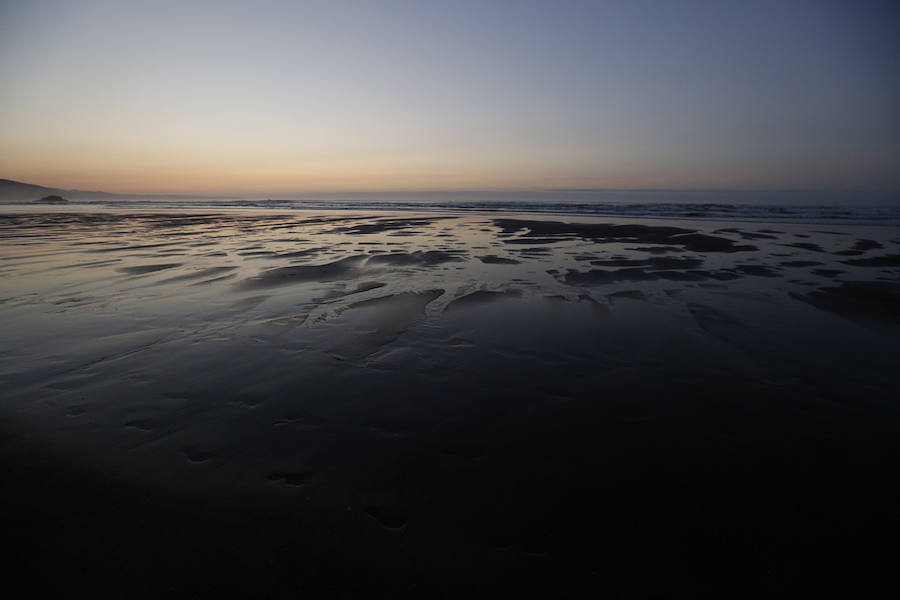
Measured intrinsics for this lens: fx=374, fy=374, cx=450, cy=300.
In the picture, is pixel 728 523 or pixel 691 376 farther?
pixel 691 376

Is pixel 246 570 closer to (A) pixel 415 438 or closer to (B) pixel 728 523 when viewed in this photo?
(A) pixel 415 438

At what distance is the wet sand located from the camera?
6.55 ft

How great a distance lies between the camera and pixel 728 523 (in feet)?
7.41

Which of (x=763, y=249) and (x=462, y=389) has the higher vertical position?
(x=763, y=249)

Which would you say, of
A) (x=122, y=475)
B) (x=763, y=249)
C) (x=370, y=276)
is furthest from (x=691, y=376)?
(x=763, y=249)

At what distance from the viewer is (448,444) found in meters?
3.01

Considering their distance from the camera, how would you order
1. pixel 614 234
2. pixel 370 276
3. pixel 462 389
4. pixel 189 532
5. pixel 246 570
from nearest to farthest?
1. pixel 246 570
2. pixel 189 532
3. pixel 462 389
4. pixel 370 276
5. pixel 614 234

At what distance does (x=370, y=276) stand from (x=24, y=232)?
858 inches

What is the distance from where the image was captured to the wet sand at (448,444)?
6.55ft

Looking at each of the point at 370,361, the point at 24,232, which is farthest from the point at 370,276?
the point at 24,232

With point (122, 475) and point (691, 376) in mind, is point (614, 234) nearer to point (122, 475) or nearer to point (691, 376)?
point (691, 376)

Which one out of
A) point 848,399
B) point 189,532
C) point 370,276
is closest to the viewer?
point 189,532

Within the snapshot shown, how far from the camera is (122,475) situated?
2.61 m

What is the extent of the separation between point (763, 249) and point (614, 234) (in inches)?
227
